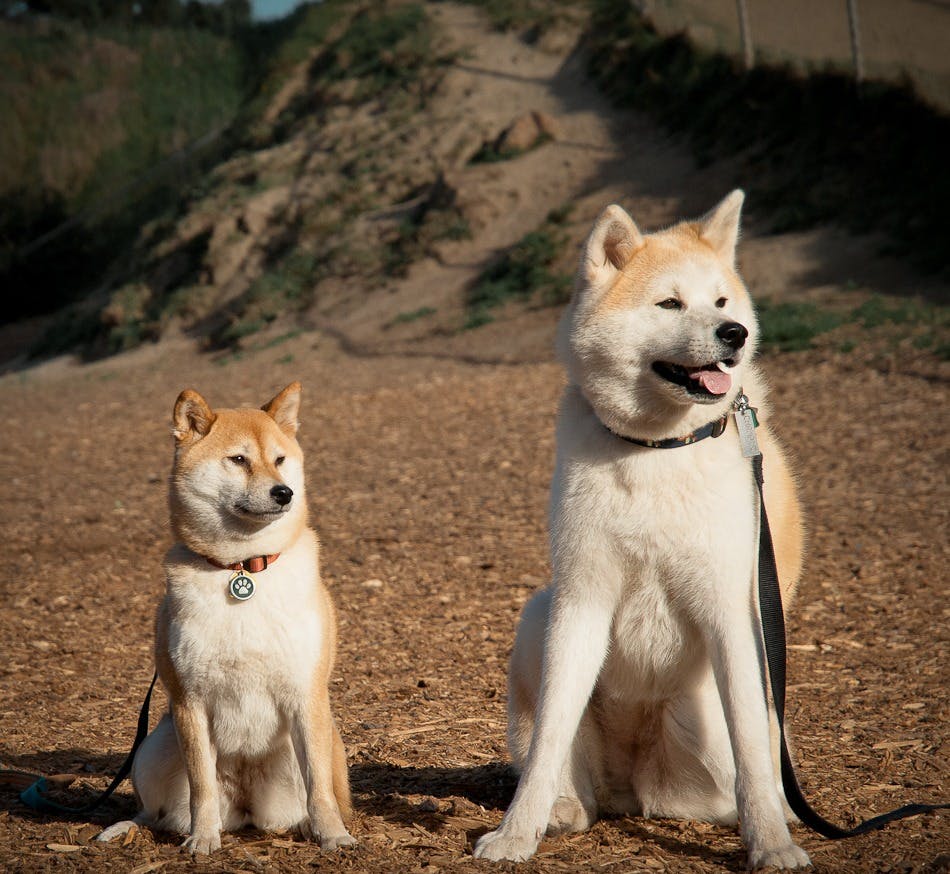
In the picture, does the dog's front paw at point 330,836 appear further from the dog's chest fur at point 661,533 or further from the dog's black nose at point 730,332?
the dog's black nose at point 730,332

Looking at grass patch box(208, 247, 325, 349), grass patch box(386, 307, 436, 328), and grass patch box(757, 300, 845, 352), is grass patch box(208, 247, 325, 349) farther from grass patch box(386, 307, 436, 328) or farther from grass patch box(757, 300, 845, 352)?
grass patch box(757, 300, 845, 352)

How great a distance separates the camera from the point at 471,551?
650cm

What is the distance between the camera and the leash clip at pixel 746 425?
2.85 metres

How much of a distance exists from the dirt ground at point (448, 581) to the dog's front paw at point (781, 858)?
0.11m

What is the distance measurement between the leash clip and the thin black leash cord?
0.03 m

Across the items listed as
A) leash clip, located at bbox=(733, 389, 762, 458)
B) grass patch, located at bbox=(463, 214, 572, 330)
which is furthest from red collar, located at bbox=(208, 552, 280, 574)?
grass patch, located at bbox=(463, 214, 572, 330)

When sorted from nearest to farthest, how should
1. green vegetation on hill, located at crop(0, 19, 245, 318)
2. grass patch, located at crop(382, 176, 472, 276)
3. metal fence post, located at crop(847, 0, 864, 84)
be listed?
1. metal fence post, located at crop(847, 0, 864, 84)
2. grass patch, located at crop(382, 176, 472, 276)
3. green vegetation on hill, located at crop(0, 19, 245, 318)

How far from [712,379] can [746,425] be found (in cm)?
19

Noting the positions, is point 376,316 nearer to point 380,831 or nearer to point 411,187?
point 411,187

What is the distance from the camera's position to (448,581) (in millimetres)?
5949

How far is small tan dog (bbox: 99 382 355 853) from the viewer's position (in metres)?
2.90

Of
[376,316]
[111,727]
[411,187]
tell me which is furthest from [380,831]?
[411,187]

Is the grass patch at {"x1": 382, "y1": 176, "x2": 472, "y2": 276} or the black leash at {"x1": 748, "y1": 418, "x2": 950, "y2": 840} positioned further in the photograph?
the grass patch at {"x1": 382, "y1": 176, "x2": 472, "y2": 276}

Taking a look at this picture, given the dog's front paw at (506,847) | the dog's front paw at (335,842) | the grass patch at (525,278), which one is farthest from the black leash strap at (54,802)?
the grass patch at (525,278)
